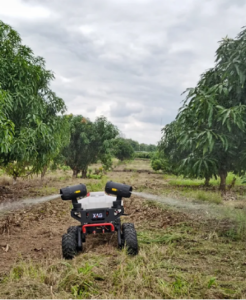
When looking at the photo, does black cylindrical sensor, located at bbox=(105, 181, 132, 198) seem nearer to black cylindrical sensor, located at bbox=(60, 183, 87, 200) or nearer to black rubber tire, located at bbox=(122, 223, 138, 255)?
black cylindrical sensor, located at bbox=(60, 183, 87, 200)

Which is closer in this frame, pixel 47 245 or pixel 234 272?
pixel 234 272

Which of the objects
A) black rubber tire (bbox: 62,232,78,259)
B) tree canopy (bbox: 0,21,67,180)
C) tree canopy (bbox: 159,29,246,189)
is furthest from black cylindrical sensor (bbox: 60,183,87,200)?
tree canopy (bbox: 0,21,67,180)

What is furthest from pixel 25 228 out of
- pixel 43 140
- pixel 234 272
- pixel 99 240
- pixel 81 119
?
pixel 81 119

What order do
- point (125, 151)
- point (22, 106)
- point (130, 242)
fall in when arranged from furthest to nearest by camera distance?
point (125, 151) < point (22, 106) < point (130, 242)

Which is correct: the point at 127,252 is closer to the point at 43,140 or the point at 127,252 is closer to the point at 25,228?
the point at 25,228

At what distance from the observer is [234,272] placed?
4.00 m

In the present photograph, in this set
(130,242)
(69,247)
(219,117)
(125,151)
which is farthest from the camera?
(125,151)

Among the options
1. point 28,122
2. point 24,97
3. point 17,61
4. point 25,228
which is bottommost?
point 25,228

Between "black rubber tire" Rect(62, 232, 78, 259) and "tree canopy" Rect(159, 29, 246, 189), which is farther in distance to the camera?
"tree canopy" Rect(159, 29, 246, 189)

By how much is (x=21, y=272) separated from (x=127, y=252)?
147 centimetres

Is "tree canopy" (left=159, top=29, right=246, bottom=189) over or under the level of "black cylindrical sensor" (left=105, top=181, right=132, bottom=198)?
over

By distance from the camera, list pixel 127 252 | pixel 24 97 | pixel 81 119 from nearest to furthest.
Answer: pixel 127 252 → pixel 24 97 → pixel 81 119

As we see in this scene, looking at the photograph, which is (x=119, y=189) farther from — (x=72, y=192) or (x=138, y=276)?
(x=138, y=276)

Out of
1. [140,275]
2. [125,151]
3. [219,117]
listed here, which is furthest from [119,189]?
[125,151]
